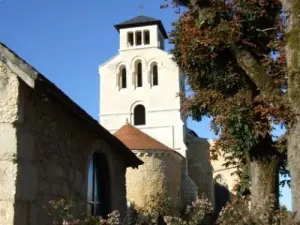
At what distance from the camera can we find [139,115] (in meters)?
45.8

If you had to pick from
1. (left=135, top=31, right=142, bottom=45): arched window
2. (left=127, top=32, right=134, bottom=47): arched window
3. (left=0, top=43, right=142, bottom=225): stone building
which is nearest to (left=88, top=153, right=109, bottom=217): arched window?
(left=0, top=43, right=142, bottom=225): stone building

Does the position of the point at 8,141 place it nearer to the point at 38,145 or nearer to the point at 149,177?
the point at 38,145

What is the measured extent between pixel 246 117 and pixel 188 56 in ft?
4.52

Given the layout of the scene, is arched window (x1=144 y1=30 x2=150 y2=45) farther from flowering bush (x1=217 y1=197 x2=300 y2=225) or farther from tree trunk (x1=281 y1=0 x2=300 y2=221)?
tree trunk (x1=281 y1=0 x2=300 y2=221)

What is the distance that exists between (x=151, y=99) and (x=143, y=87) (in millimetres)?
1561

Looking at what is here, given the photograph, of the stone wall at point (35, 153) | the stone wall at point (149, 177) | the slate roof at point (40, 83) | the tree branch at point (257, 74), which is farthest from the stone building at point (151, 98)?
the tree branch at point (257, 74)

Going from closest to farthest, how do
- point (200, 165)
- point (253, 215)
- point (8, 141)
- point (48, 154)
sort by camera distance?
1. point (8, 141)
2. point (253, 215)
3. point (48, 154)
4. point (200, 165)

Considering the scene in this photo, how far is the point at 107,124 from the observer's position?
Result: 148ft

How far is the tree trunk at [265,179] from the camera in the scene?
26.2 feet

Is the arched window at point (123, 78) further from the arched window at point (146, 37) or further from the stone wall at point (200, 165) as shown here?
the stone wall at point (200, 165)

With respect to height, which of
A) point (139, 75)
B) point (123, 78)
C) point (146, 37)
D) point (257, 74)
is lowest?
point (257, 74)

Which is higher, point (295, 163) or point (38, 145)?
point (38, 145)

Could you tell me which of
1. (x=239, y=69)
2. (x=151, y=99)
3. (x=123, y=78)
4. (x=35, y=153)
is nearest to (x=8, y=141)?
(x=35, y=153)

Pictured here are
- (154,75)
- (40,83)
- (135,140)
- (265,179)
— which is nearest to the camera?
(40,83)
